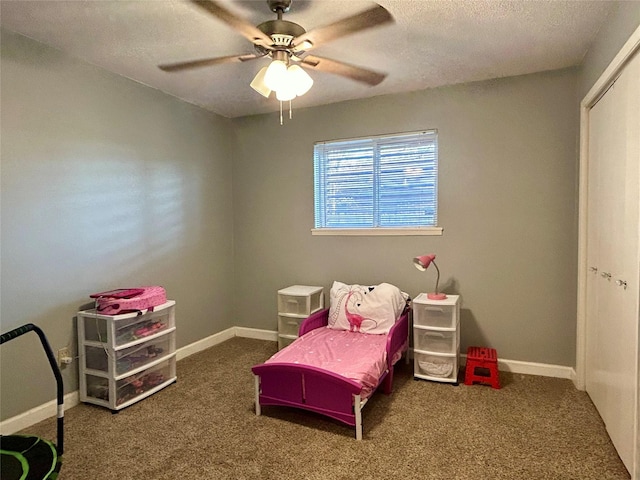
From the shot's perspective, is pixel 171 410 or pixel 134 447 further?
pixel 171 410

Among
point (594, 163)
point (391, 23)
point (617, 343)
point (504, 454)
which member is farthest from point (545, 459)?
point (391, 23)

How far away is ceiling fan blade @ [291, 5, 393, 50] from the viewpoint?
5.86 feet

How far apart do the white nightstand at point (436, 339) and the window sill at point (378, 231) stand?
65cm

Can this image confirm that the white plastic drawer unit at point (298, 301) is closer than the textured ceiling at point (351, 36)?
No

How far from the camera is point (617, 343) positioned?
2.09 meters

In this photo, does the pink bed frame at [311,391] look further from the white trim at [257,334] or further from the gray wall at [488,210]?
the white trim at [257,334]

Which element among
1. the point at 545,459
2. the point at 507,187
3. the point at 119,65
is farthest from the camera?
the point at 507,187

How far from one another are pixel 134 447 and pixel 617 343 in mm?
2692

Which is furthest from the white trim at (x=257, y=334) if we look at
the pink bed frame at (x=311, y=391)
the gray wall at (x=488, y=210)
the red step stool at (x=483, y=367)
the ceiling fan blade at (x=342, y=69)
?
the ceiling fan blade at (x=342, y=69)

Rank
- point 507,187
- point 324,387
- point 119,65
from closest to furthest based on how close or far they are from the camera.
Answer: point 324,387, point 119,65, point 507,187

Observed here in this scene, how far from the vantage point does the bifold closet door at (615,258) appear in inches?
73.3

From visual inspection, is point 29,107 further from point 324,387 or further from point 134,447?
point 324,387

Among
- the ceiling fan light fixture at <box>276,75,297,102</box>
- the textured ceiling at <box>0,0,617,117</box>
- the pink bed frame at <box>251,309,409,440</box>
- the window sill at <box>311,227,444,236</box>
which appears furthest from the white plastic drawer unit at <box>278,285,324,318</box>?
the ceiling fan light fixture at <box>276,75,297,102</box>

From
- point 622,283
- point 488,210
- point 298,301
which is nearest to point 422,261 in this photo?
point 488,210
